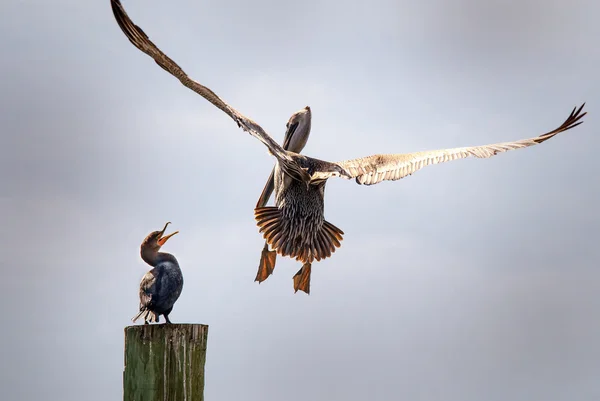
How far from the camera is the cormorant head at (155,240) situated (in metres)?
6.03

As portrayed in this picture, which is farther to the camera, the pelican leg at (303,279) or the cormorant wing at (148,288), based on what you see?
the pelican leg at (303,279)

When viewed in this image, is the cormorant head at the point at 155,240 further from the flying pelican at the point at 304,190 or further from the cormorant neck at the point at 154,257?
the flying pelican at the point at 304,190

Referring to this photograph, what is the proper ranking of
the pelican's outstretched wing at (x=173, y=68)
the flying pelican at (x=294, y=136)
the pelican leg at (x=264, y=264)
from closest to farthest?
the pelican's outstretched wing at (x=173, y=68), the pelican leg at (x=264, y=264), the flying pelican at (x=294, y=136)

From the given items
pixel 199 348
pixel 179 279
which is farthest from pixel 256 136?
pixel 199 348

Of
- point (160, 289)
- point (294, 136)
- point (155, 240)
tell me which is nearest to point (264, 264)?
point (294, 136)

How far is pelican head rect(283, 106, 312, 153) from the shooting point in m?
8.77

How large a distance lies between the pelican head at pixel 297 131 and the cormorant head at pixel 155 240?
275 cm

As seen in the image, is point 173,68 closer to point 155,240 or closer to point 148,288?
point 155,240

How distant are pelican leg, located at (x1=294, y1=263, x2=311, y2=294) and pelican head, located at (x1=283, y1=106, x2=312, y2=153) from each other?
140 cm

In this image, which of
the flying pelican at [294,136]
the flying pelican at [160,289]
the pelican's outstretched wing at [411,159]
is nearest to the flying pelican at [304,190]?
the pelican's outstretched wing at [411,159]

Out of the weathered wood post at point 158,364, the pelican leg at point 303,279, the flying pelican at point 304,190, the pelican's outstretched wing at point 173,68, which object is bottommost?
the weathered wood post at point 158,364

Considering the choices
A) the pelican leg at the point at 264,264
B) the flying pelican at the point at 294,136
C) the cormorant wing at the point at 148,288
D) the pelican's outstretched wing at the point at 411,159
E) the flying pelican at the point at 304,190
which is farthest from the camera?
the flying pelican at the point at 294,136

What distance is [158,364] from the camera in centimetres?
436

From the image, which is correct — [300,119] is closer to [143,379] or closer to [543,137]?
[543,137]
